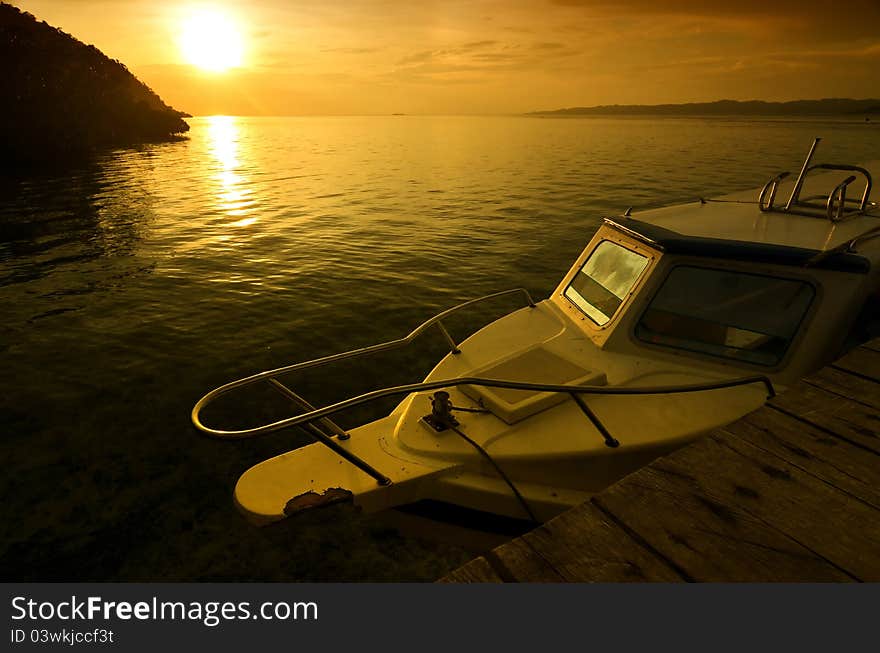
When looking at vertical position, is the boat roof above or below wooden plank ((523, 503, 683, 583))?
above

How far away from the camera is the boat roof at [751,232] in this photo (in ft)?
16.1

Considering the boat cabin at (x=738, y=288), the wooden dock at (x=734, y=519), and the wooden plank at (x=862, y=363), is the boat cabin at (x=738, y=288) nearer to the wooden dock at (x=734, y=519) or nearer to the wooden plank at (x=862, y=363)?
the wooden plank at (x=862, y=363)

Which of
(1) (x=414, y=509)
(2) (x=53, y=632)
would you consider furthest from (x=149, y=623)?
(1) (x=414, y=509)

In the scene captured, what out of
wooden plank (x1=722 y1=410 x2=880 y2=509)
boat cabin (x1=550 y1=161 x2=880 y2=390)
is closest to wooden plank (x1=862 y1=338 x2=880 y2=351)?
boat cabin (x1=550 y1=161 x2=880 y2=390)

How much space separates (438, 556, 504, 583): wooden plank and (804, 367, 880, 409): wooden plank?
3.28m

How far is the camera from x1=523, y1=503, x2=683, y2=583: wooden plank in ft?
7.39

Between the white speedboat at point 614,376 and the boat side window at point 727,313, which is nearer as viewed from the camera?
the white speedboat at point 614,376

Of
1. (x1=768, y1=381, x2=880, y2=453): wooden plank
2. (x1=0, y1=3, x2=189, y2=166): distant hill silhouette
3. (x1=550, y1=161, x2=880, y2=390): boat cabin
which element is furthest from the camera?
(x1=0, y1=3, x2=189, y2=166): distant hill silhouette

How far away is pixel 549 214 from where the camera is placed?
24.9 metres

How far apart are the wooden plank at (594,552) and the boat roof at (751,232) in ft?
12.3

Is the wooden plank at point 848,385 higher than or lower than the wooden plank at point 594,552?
higher

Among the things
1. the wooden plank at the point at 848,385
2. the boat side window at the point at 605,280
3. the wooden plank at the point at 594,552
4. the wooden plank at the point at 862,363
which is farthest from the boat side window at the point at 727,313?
the wooden plank at the point at 594,552

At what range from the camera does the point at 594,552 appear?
7.73ft

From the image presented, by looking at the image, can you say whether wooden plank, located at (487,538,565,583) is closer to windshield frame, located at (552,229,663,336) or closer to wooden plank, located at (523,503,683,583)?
wooden plank, located at (523,503,683,583)
